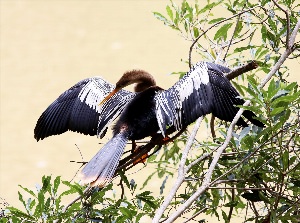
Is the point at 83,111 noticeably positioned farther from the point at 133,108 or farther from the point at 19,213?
the point at 19,213

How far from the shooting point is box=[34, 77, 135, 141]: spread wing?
6.11 ft


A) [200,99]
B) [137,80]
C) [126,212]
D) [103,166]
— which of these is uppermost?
[137,80]

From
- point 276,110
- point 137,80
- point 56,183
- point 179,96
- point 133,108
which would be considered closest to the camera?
point 276,110

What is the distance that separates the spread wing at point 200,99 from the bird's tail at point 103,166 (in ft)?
0.45

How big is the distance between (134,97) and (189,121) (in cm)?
38

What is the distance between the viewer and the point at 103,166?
1.55 metres

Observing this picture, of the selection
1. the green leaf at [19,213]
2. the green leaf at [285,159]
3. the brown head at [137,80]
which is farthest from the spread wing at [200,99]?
the green leaf at [19,213]

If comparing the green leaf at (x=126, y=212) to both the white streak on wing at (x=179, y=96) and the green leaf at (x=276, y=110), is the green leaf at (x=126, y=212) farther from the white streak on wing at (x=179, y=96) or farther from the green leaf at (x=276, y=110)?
the green leaf at (x=276, y=110)

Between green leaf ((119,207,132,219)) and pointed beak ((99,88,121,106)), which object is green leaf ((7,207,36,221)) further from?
pointed beak ((99,88,121,106))

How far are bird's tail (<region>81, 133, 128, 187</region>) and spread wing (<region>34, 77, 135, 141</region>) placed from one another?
0.59 feet

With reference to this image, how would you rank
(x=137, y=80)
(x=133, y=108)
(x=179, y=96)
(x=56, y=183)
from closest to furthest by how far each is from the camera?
(x=56, y=183), (x=179, y=96), (x=133, y=108), (x=137, y=80)

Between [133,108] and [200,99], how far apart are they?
313 millimetres

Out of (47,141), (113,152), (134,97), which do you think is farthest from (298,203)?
(47,141)

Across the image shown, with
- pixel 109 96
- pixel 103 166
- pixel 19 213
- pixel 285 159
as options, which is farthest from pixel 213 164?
pixel 109 96
